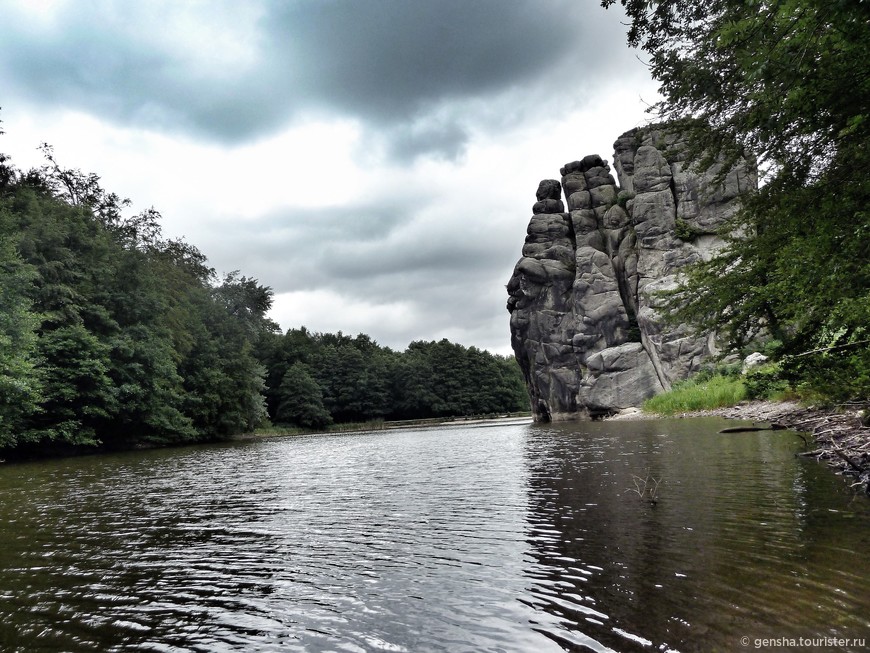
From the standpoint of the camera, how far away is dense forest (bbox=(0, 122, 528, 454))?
28594mm

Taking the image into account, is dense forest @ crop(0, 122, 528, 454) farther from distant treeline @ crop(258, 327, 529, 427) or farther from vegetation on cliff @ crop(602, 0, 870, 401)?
vegetation on cliff @ crop(602, 0, 870, 401)

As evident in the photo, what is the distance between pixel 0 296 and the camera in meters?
25.7

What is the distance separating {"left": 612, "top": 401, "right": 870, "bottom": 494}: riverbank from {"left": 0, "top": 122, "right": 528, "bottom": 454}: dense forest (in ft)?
101

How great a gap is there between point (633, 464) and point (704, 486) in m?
3.94

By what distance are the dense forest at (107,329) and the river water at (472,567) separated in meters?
21.1

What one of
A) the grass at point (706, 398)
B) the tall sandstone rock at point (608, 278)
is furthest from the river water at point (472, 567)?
the tall sandstone rock at point (608, 278)

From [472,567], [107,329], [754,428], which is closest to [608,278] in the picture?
[754,428]

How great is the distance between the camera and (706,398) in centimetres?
3247

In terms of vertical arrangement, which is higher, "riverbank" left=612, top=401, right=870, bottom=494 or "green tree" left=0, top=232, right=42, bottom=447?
"green tree" left=0, top=232, right=42, bottom=447

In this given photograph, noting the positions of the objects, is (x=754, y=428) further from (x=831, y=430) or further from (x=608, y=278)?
(x=608, y=278)

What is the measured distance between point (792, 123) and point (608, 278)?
189 feet

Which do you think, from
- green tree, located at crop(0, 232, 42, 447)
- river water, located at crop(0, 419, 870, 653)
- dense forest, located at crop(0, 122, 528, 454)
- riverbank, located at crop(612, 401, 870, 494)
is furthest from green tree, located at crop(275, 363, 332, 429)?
river water, located at crop(0, 419, 870, 653)

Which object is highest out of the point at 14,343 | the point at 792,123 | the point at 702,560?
the point at 792,123

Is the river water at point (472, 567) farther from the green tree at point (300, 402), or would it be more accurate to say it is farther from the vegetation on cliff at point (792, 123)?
the green tree at point (300, 402)
